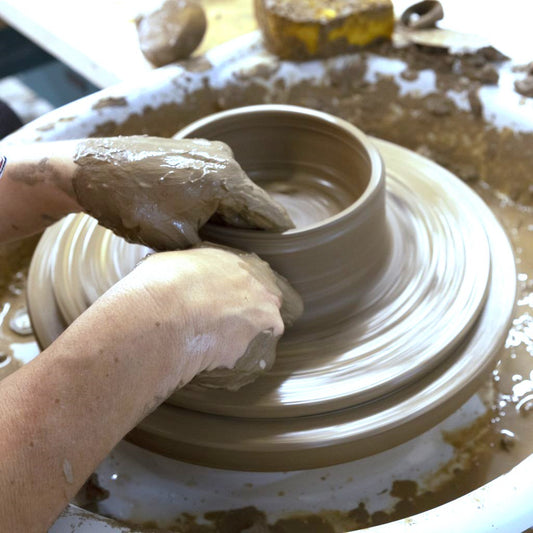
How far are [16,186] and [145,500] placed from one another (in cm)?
70

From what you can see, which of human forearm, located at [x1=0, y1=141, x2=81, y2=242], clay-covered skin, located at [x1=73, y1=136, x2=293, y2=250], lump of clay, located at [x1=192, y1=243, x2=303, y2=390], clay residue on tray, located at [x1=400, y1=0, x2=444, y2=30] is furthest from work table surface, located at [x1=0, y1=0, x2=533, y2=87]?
lump of clay, located at [x1=192, y1=243, x2=303, y2=390]

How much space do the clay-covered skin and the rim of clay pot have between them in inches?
1.3

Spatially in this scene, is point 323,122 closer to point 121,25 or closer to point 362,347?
point 362,347

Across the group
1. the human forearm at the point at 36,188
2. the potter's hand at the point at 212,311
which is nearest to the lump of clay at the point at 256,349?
the potter's hand at the point at 212,311

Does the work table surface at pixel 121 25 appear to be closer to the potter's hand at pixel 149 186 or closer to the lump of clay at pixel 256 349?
the potter's hand at pixel 149 186

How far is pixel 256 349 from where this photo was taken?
1151mm

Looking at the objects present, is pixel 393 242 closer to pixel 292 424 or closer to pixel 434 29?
pixel 292 424

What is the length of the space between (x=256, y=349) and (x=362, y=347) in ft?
0.84

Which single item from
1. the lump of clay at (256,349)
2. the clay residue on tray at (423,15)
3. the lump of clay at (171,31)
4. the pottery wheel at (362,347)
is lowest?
the pottery wheel at (362,347)

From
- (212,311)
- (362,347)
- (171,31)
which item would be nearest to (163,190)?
(212,311)

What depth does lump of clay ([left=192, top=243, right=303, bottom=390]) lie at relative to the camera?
1.14 meters

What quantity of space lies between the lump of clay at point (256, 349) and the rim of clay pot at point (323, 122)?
0.07m

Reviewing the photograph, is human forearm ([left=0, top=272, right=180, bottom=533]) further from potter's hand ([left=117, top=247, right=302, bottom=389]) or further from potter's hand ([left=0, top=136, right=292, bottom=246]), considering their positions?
potter's hand ([left=0, top=136, right=292, bottom=246])

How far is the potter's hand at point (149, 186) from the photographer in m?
1.20
